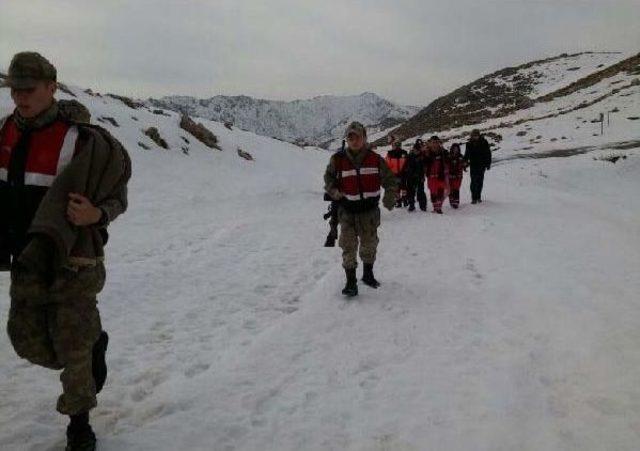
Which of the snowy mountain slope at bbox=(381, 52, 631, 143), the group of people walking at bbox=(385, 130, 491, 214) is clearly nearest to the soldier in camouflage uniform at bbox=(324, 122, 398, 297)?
the group of people walking at bbox=(385, 130, 491, 214)

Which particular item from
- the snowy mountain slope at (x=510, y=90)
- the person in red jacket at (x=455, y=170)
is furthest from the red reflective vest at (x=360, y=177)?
the snowy mountain slope at (x=510, y=90)

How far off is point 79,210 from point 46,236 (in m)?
0.22

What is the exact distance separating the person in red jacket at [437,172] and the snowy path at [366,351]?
3.69m

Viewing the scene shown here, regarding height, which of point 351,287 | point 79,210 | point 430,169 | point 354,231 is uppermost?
point 79,210

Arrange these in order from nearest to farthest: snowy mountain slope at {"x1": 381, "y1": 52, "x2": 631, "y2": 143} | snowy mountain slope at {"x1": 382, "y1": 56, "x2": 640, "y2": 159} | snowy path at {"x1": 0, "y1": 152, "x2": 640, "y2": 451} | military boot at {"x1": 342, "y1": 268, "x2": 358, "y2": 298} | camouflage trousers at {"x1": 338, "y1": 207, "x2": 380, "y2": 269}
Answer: snowy path at {"x1": 0, "y1": 152, "x2": 640, "y2": 451}, military boot at {"x1": 342, "y1": 268, "x2": 358, "y2": 298}, camouflage trousers at {"x1": 338, "y1": 207, "x2": 380, "y2": 269}, snowy mountain slope at {"x1": 382, "y1": 56, "x2": 640, "y2": 159}, snowy mountain slope at {"x1": 381, "y1": 52, "x2": 631, "y2": 143}

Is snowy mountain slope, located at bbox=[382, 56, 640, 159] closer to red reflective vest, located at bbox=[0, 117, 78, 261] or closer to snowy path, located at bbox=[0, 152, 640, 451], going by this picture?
snowy path, located at bbox=[0, 152, 640, 451]

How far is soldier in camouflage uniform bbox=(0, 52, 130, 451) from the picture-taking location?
3.00 meters

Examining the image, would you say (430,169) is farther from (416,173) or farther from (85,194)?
(85,194)

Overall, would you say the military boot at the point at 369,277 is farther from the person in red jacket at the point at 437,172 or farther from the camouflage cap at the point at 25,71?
the person in red jacket at the point at 437,172

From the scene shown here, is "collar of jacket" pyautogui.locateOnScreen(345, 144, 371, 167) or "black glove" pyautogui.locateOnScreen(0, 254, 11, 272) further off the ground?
"collar of jacket" pyautogui.locateOnScreen(345, 144, 371, 167)

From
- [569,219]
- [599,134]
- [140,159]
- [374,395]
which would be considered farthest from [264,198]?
[599,134]

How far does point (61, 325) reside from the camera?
3156mm

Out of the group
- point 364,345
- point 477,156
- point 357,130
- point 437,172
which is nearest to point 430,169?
point 437,172

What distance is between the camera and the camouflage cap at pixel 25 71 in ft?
9.75
